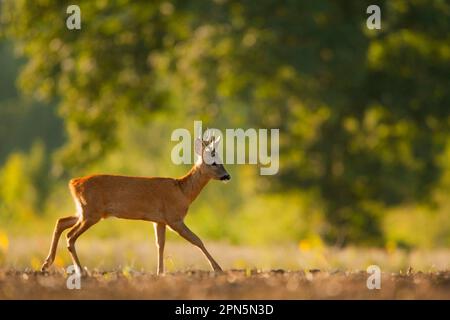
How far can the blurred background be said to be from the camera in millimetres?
22328

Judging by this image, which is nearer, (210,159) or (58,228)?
(58,228)

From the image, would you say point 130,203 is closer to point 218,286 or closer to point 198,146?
point 198,146

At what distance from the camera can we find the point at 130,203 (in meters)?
9.90

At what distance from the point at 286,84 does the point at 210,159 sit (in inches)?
522

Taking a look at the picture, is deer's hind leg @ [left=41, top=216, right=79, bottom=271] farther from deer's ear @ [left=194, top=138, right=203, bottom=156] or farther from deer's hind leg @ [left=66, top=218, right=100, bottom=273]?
deer's ear @ [left=194, top=138, right=203, bottom=156]

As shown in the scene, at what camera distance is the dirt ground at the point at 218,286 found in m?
8.13

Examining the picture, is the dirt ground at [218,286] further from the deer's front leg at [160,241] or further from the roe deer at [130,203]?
the deer's front leg at [160,241]

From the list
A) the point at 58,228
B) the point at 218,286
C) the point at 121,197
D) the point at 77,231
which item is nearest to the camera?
the point at 218,286

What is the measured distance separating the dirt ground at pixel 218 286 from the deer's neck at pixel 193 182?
4.09ft

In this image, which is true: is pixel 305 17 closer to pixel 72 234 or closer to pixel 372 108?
pixel 372 108

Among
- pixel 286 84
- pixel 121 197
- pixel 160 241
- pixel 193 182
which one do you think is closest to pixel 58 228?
pixel 121 197

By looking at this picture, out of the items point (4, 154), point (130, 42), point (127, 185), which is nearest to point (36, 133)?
point (4, 154)

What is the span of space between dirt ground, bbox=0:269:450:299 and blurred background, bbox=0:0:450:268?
9.97 metres
